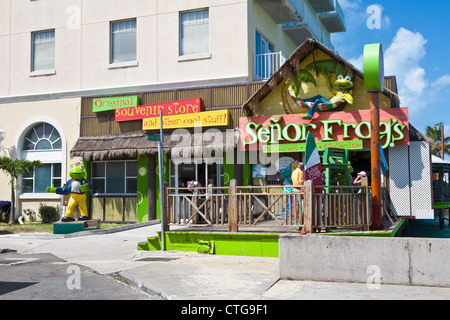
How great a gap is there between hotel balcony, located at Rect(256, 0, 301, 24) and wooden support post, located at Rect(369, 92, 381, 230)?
10.1m

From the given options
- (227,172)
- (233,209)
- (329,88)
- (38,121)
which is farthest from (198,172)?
(38,121)

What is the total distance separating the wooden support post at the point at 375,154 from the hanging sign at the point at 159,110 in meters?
8.02

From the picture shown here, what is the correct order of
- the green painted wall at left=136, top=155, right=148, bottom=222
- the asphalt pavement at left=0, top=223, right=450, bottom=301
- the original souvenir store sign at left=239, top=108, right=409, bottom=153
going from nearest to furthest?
1. the asphalt pavement at left=0, top=223, right=450, bottom=301
2. the original souvenir store sign at left=239, top=108, right=409, bottom=153
3. the green painted wall at left=136, top=155, right=148, bottom=222

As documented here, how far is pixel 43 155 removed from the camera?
20141mm

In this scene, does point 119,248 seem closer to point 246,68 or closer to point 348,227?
point 348,227

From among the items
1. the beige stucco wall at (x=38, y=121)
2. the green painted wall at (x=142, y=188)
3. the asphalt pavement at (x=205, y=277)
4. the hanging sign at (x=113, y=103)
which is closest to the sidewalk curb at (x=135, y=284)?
the asphalt pavement at (x=205, y=277)

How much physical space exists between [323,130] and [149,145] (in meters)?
6.36

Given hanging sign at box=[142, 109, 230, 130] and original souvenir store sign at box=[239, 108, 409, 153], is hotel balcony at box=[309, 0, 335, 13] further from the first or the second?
original souvenir store sign at box=[239, 108, 409, 153]

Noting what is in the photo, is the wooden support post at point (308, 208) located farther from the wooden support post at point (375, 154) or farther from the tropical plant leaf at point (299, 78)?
the tropical plant leaf at point (299, 78)

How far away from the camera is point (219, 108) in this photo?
17.1 m

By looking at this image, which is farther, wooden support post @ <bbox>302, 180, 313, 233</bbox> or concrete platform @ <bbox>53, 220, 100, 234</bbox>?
concrete platform @ <bbox>53, 220, 100, 234</bbox>

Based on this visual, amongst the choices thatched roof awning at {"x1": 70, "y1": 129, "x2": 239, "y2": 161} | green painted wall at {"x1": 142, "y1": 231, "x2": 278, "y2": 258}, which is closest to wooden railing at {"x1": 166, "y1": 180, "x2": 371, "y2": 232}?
green painted wall at {"x1": 142, "y1": 231, "x2": 278, "y2": 258}

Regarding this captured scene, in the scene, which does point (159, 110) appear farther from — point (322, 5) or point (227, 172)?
point (322, 5)

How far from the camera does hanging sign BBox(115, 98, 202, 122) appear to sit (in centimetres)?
1738
